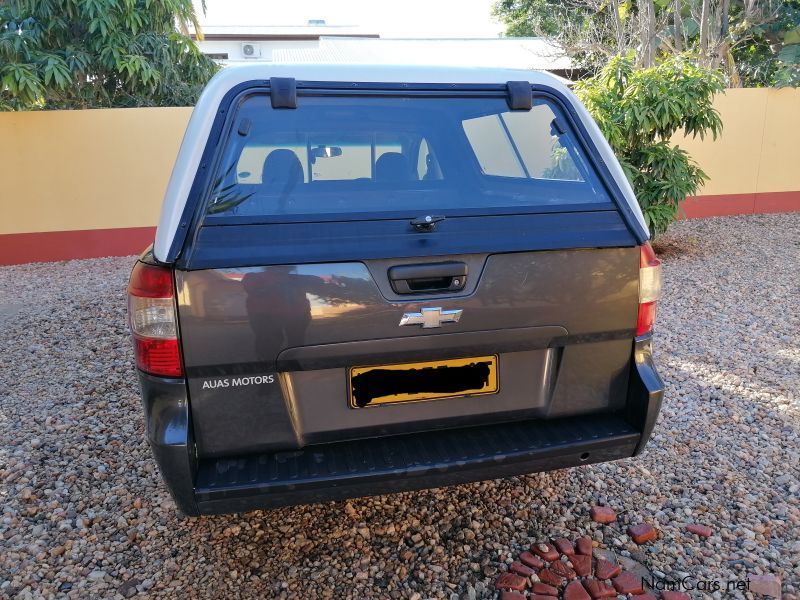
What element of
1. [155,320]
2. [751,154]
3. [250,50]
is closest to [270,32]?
[250,50]

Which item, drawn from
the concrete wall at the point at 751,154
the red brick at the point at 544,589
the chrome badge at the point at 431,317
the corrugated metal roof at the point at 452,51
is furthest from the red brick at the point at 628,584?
the corrugated metal roof at the point at 452,51

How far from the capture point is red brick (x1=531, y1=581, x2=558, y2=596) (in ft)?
7.32

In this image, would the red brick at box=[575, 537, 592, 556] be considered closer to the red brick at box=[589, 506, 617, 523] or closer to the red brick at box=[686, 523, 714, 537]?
the red brick at box=[589, 506, 617, 523]

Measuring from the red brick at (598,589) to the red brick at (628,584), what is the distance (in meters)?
0.03

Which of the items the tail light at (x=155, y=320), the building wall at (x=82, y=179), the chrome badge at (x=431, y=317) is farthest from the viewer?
the building wall at (x=82, y=179)

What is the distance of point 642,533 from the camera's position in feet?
8.37

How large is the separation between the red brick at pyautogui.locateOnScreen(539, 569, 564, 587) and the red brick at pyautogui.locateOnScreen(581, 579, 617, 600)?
3.4 inches

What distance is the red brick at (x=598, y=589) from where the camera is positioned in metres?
2.21

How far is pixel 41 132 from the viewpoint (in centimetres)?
815

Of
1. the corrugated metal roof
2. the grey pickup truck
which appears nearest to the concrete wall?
the corrugated metal roof

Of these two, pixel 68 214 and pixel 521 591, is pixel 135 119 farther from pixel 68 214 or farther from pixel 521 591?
pixel 521 591

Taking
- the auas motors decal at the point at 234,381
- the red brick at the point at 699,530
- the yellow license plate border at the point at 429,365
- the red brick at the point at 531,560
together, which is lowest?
the red brick at the point at 699,530

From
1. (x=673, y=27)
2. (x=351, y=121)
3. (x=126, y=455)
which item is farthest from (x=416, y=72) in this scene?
(x=673, y=27)

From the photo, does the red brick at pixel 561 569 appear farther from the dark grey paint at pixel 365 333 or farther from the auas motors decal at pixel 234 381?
the auas motors decal at pixel 234 381
